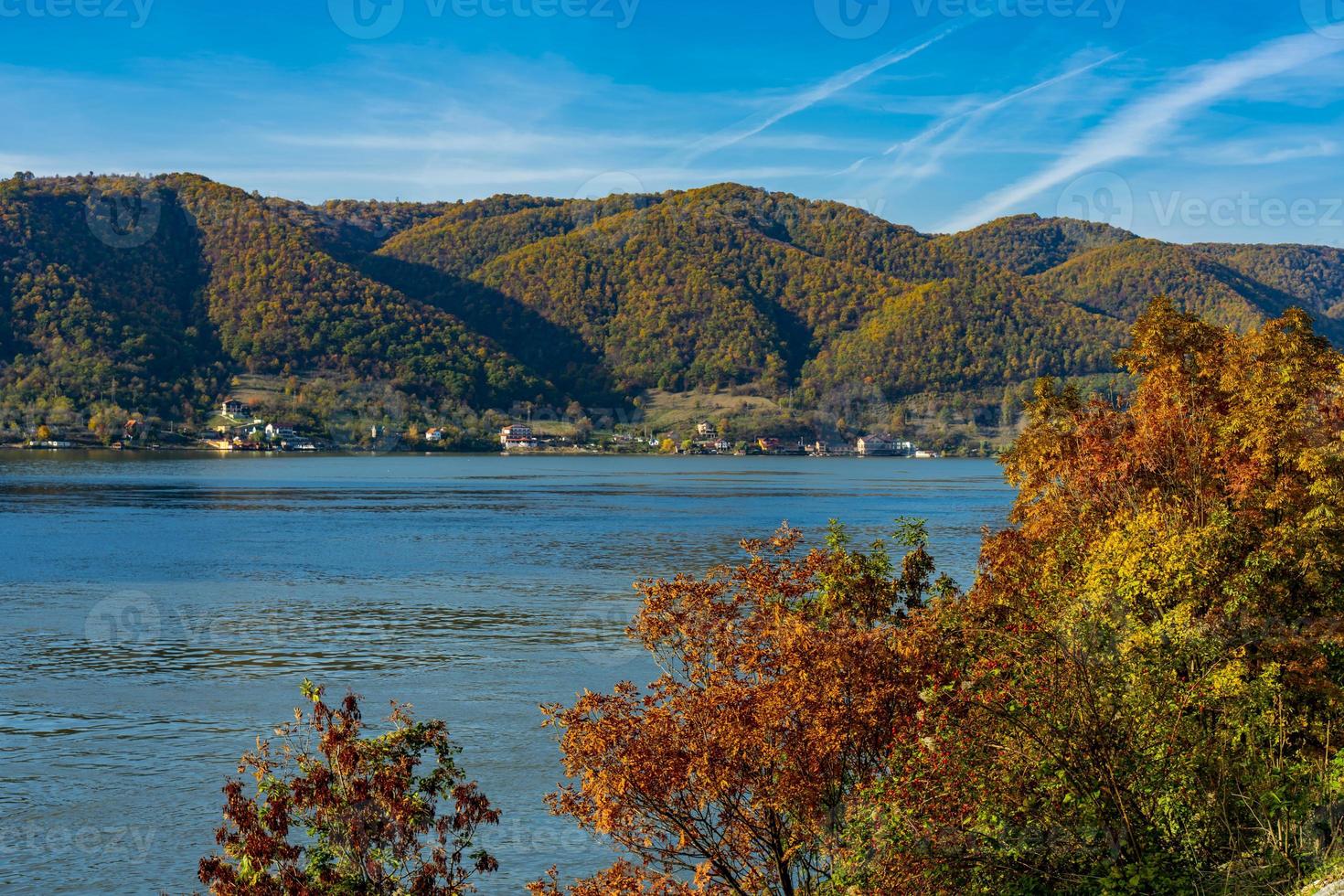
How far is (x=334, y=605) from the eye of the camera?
45.1 metres

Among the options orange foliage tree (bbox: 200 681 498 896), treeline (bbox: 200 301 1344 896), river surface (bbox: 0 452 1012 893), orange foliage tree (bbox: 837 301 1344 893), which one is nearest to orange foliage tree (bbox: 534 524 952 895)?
treeline (bbox: 200 301 1344 896)

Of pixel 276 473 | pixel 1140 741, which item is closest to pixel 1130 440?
pixel 1140 741

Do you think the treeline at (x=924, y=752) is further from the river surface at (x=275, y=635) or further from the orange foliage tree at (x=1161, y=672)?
the river surface at (x=275, y=635)

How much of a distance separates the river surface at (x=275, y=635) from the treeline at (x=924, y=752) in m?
6.25

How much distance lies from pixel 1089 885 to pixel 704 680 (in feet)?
13.4

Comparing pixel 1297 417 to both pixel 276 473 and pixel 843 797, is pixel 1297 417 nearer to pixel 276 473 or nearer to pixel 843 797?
pixel 843 797

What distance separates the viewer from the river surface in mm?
19125

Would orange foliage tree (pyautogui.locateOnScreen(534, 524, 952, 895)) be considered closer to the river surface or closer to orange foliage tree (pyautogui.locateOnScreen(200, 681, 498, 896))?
orange foliage tree (pyautogui.locateOnScreen(200, 681, 498, 896))

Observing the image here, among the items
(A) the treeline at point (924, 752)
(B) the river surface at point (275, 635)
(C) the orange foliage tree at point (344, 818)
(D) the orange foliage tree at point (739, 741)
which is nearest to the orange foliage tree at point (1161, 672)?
(A) the treeline at point (924, 752)

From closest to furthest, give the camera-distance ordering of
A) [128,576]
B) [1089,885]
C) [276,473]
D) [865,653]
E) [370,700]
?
[1089,885], [865,653], [370,700], [128,576], [276,473]

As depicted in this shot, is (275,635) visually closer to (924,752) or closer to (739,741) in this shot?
(739,741)

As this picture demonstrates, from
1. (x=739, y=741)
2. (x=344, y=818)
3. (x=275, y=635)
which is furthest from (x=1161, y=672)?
(x=275, y=635)

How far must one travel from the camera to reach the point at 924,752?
11016 mm

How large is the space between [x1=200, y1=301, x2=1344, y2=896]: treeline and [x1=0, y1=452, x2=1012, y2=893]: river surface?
6.25 m
